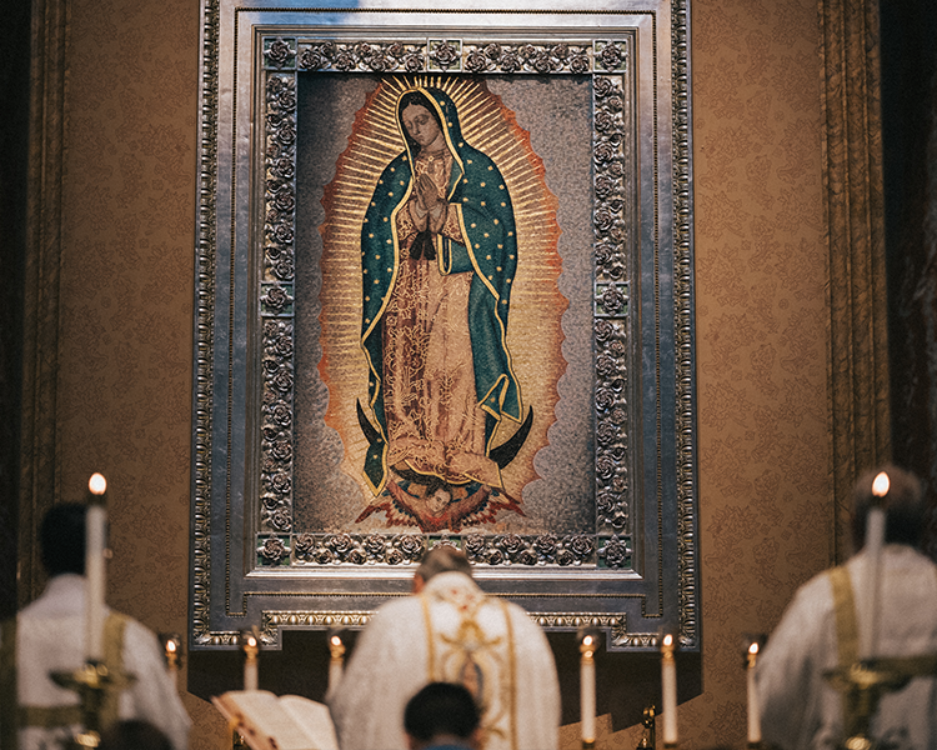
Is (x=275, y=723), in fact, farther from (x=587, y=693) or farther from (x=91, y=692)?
(x=91, y=692)

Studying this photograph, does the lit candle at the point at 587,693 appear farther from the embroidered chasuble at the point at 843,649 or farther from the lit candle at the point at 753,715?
the embroidered chasuble at the point at 843,649

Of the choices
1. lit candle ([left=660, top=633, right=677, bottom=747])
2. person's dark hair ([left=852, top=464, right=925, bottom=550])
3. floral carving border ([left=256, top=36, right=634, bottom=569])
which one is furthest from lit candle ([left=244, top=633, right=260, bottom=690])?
person's dark hair ([left=852, top=464, right=925, bottom=550])

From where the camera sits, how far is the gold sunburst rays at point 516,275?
4.34m

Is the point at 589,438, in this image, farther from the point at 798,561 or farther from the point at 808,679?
the point at 808,679

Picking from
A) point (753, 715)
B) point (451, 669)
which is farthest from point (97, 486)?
point (753, 715)

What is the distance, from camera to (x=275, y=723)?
327 centimetres

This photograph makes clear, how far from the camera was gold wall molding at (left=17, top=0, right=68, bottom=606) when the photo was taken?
13.9 feet

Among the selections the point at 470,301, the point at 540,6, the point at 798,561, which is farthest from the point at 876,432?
Answer: the point at 540,6

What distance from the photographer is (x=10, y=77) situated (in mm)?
4395

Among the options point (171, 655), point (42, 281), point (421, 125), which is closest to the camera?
point (171, 655)

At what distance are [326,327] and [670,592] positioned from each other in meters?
1.73

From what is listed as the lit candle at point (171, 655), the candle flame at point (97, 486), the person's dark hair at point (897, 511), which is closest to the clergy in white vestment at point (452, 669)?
the lit candle at point (171, 655)

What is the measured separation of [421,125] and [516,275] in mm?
745

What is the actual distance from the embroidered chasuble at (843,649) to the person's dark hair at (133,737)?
1526 mm
